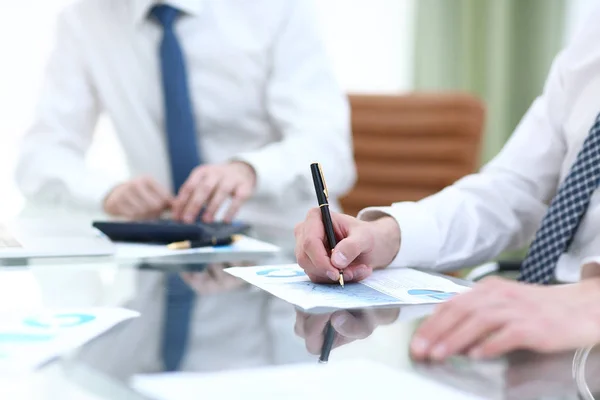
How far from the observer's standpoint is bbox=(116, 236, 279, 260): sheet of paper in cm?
111

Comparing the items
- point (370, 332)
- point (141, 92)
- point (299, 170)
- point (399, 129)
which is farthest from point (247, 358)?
point (399, 129)

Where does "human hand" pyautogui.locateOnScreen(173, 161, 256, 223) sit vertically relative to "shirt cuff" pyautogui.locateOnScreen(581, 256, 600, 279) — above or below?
below

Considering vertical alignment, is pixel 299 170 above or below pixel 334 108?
below

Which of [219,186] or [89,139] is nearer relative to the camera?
[219,186]

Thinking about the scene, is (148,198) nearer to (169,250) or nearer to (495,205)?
(169,250)

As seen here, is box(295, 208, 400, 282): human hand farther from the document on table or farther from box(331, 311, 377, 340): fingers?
box(331, 311, 377, 340): fingers

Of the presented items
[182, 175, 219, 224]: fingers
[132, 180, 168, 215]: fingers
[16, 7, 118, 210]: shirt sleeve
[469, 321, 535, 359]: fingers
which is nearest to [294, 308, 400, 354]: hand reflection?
[469, 321, 535, 359]: fingers

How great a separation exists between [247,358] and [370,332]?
12 centimetres

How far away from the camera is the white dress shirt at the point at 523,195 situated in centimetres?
106

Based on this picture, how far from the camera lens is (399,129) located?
212 cm

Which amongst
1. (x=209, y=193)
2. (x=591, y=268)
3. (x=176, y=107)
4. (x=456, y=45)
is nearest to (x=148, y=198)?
(x=209, y=193)

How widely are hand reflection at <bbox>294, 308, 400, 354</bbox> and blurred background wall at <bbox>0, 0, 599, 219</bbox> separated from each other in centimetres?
279

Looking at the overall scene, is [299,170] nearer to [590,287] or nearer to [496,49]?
[590,287]

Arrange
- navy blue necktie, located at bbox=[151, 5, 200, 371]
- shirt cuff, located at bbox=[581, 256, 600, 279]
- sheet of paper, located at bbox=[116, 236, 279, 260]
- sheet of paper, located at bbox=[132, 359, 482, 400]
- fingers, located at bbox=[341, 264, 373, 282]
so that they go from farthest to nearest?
navy blue necktie, located at bbox=[151, 5, 200, 371] → sheet of paper, located at bbox=[116, 236, 279, 260] → fingers, located at bbox=[341, 264, 373, 282] → shirt cuff, located at bbox=[581, 256, 600, 279] → sheet of paper, located at bbox=[132, 359, 482, 400]
